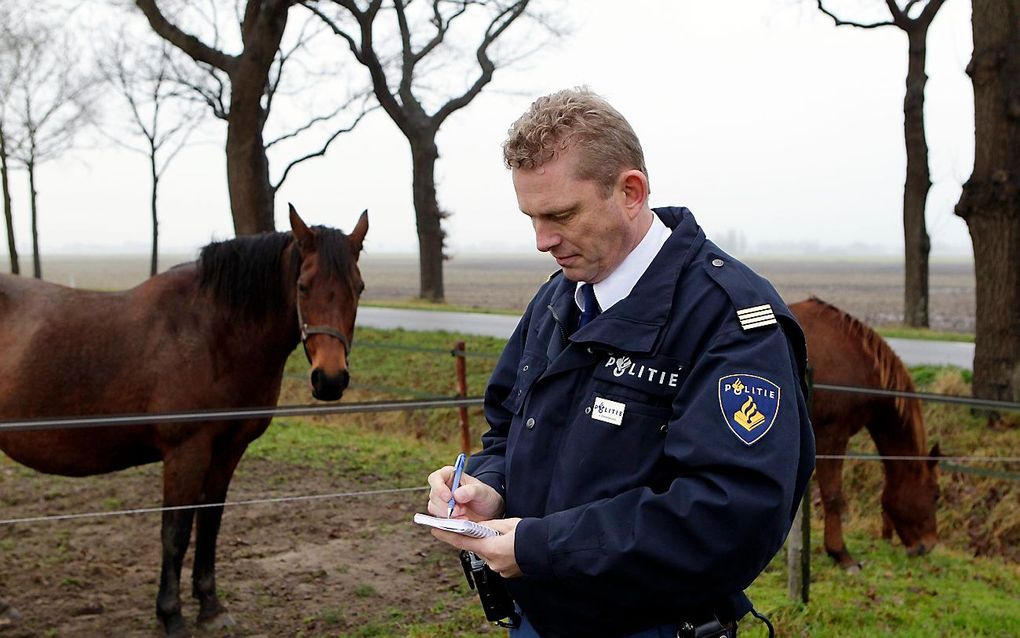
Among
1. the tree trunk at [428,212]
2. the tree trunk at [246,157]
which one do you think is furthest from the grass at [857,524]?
the tree trunk at [428,212]

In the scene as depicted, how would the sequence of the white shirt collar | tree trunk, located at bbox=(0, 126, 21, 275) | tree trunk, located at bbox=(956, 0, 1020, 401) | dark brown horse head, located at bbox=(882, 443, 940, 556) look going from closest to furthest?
the white shirt collar → dark brown horse head, located at bbox=(882, 443, 940, 556) → tree trunk, located at bbox=(956, 0, 1020, 401) → tree trunk, located at bbox=(0, 126, 21, 275)

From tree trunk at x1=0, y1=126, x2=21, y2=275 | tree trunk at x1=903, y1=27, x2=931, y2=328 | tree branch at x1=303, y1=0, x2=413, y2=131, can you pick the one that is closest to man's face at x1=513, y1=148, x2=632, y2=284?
tree trunk at x1=903, y1=27, x2=931, y2=328

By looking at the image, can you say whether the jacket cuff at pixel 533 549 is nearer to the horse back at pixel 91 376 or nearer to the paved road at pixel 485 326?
the horse back at pixel 91 376

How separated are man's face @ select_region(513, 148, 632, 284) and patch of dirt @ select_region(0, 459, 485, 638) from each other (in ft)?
11.1

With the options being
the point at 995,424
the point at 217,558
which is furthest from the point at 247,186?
the point at 995,424

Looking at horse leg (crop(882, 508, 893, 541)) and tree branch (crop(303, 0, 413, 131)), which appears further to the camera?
tree branch (crop(303, 0, 413, 131))

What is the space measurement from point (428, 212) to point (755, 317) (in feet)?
72.5

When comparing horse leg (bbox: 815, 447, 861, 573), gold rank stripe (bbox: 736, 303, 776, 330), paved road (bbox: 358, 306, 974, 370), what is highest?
gold rank stripe (bbox: 736, 303, 776, 330)

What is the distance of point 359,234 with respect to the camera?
16.0ft

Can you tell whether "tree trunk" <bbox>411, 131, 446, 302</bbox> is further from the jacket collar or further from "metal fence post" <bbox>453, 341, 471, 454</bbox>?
the jacket collar

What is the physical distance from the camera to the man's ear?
1703 millimetres

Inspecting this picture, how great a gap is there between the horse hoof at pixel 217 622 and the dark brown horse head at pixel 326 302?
1.24 metres

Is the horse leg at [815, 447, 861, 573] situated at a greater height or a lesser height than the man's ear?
lesser

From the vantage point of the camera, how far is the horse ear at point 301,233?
14.9 feet
